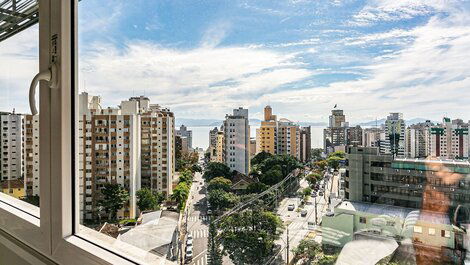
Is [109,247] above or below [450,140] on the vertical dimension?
below

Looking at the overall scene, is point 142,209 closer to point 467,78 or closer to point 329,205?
point 329,205

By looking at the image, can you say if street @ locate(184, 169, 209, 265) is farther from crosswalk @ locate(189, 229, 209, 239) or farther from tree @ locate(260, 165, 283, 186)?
tree @ locate(260, 165, 283, 186)

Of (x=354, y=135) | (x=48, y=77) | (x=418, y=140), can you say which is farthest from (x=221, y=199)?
(x=48, y=77)

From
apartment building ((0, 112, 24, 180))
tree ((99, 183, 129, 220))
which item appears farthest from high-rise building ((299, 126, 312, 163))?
apartment building ((0, 112, 24, 180))

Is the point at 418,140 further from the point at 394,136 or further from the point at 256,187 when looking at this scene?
the point at 256,187

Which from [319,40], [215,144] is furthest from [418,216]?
[215,144]
